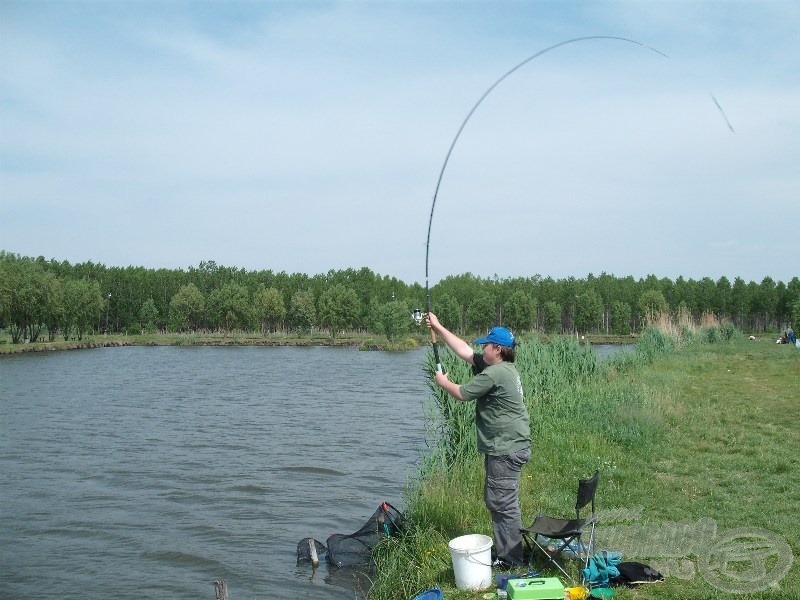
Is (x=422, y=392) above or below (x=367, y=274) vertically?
below

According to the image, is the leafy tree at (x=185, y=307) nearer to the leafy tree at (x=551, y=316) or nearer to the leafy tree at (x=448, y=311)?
the leafy tree at (x=448, y=311)

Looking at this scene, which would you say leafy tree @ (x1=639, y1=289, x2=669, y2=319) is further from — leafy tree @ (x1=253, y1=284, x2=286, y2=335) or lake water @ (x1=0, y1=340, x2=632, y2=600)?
lake water @ (x1=0, y1=340, x2=632, y2=600)

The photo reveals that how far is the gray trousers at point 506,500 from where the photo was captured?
225 inches

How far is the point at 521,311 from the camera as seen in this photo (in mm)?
85000

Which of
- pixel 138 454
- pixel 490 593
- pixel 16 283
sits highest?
pixel 16 283

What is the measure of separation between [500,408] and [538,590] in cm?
144

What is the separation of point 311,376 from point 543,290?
59.4m

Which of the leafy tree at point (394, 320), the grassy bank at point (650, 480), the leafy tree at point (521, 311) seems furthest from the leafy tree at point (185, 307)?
the grassy bank at point (650, 480)

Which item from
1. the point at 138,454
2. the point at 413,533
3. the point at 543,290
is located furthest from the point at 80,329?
the point at 413,533

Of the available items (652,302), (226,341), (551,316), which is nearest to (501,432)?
(226,341)

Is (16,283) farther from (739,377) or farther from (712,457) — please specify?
(712,457)

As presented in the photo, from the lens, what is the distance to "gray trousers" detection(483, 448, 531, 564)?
5.72m

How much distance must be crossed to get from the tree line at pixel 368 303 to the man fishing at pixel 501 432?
224ft

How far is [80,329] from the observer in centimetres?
7675
